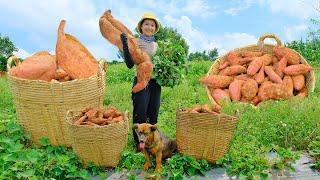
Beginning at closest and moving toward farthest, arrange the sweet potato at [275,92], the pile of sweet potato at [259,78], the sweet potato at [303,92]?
the sweet potato at [275,92]
the pile of sweet potato at [259,78]
the sweet potato at [303,92]

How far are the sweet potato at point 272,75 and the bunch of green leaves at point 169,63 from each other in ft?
11.6

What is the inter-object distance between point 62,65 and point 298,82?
4.50 meters

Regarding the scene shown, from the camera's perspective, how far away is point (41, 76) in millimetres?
7293

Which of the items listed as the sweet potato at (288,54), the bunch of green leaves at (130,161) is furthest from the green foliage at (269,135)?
the sweet potato at (288,54)

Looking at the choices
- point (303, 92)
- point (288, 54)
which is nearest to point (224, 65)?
point (288, 54)

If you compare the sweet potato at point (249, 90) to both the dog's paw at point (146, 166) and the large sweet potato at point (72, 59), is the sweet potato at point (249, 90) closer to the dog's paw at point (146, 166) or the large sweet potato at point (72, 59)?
the large sweet potato at point (72, 59)

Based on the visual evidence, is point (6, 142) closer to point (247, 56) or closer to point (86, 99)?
point (86, 99)

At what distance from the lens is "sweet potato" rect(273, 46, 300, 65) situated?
1030cm

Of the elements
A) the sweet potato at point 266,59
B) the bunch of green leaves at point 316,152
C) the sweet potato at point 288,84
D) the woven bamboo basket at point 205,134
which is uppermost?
the sweet potato at point 266,59

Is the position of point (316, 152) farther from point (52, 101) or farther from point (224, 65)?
point (224, 65)

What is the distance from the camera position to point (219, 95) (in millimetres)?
9992

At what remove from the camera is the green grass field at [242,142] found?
596 cm

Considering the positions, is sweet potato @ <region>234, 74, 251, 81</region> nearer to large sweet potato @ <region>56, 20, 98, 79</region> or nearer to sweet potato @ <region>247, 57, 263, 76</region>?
sweet potato @ <region>247, 57, 263, 76</region>

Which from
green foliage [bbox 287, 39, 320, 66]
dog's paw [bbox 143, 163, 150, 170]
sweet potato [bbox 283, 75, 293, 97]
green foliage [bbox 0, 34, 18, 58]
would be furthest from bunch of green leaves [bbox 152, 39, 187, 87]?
green foliage [bbox 0, 34, 18, 58]
